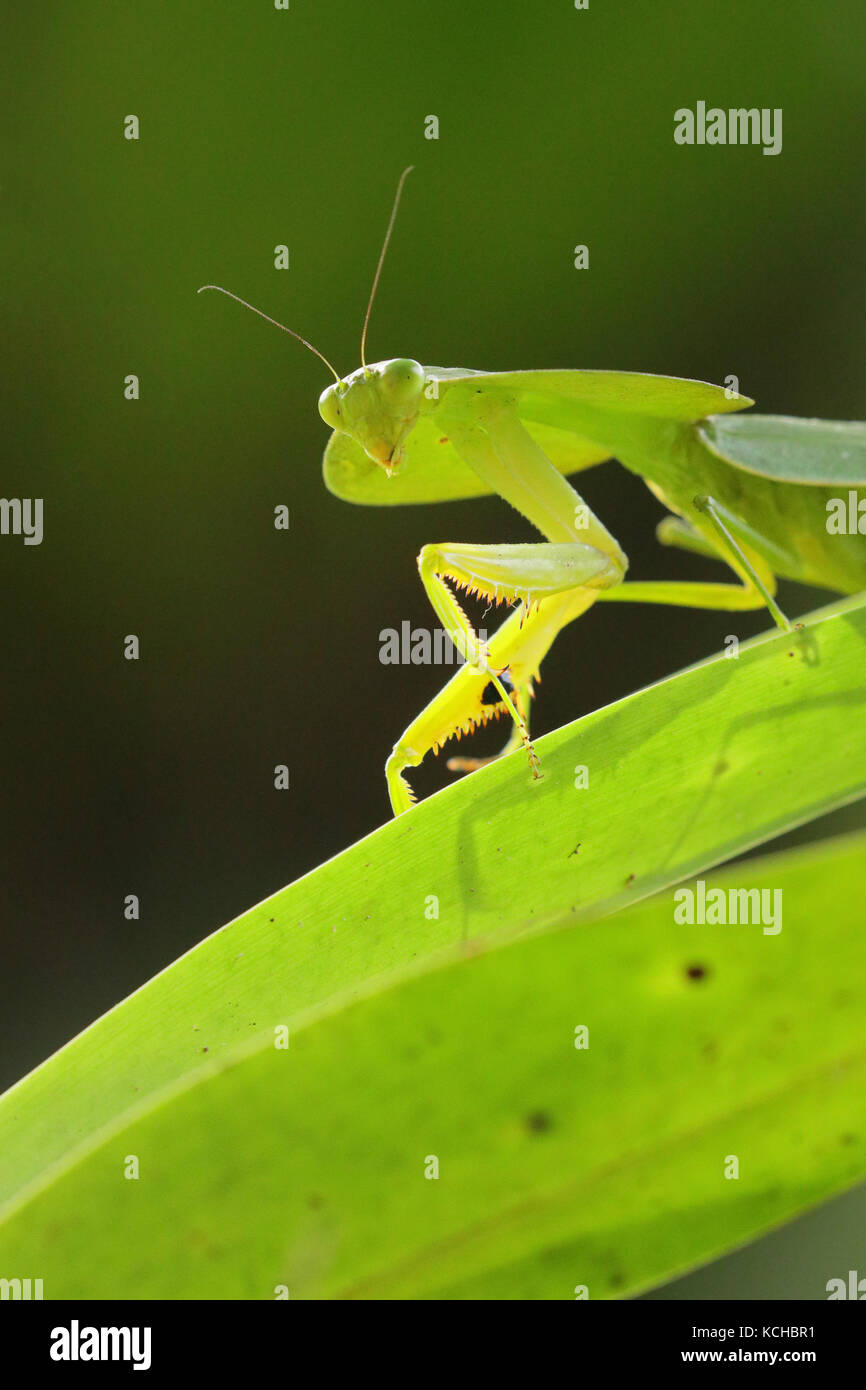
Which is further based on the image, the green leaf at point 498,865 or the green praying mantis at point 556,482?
the green praying mantis at point 556,482

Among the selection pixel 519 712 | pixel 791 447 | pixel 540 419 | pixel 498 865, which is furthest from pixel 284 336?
pixel 498 865

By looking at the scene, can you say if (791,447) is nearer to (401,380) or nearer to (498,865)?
(401,380)

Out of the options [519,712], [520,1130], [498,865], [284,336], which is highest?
[284,336]

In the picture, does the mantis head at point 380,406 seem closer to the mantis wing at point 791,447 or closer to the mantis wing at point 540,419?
the mantis wing at point 540,419

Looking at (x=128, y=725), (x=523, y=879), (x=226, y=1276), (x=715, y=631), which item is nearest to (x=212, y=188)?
(x=128, y=725)

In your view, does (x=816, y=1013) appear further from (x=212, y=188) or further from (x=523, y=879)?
(x=212, y=188)

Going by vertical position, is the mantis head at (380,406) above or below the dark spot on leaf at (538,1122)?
above

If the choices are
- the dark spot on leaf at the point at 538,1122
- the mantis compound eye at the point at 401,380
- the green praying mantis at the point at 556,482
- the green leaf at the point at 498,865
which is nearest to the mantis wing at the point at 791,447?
the green praying mantis at the point at 556,482
